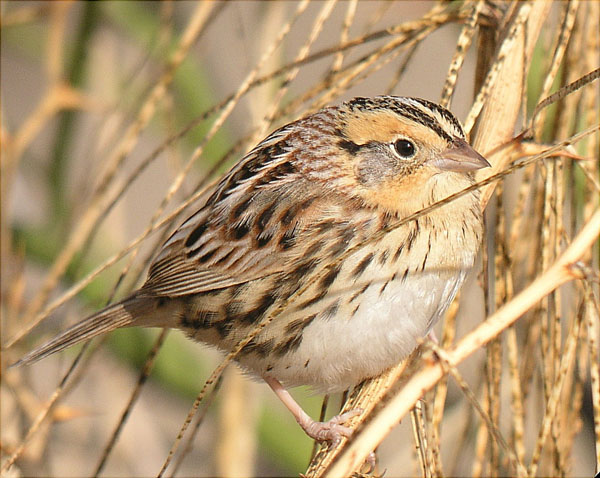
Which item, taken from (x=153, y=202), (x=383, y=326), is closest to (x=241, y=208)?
(x=383, y=326)

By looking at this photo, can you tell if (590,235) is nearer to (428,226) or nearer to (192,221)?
(428,226)

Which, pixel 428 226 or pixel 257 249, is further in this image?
pixel 257 249

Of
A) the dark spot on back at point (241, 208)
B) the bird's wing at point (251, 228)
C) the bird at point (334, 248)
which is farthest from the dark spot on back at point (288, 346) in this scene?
the dark spot on back at point (241, 208)

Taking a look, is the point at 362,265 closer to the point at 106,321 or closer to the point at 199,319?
the point at 199,319

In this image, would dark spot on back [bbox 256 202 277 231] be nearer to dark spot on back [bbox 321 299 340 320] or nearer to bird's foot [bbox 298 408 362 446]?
dark spot on back [bbox 321 299 340 320]

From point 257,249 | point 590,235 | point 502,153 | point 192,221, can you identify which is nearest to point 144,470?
point 192,221

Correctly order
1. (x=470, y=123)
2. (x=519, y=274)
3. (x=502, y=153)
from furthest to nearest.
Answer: (x=519, y=274)
(x=502, y=153)
(x=470, y=123)
